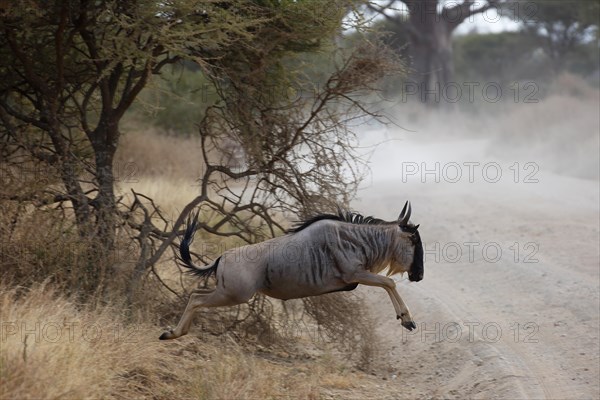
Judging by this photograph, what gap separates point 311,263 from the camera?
25.2ft

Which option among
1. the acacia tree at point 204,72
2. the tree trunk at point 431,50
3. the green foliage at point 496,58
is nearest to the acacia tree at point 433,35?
the tree trunk at point 431,50

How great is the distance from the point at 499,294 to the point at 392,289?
645cm

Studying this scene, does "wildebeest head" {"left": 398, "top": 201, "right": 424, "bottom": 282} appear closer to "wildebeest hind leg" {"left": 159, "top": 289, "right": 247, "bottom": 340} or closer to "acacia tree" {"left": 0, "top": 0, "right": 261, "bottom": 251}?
"wildebeest hind leg" {"left": 159, "top": 289, "right": 247, "bottom": 340}

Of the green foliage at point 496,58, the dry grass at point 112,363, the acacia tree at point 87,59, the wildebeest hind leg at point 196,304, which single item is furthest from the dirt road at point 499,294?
the green foliage at point 496,58

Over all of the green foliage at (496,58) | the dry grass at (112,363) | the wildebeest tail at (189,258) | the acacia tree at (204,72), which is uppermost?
the green foliage at (496,58)

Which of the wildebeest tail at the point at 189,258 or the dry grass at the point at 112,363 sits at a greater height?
the wildebeest tail at the point at 189,258

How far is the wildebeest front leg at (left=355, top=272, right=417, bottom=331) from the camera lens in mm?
7384

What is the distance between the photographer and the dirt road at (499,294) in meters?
10.5

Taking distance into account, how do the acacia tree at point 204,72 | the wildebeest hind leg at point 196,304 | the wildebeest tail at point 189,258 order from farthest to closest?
the acacia tree at point 204,72 → the wildebeest tail at point 189,258 → the wildebeest hind leg at point 196,304

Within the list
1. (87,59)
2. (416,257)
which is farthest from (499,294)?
(87,59)

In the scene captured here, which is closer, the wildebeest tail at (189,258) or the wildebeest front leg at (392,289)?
the wildebeest front leg at (392,289)

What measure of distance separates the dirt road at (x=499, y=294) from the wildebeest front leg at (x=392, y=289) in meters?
2.87

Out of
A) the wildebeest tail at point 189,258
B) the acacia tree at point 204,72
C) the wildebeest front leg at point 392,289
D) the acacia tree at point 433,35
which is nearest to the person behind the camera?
the wildebeest front leg at point 392,289

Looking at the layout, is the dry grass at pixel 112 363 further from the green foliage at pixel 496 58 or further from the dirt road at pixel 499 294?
the green foliage at pixel 496 58
